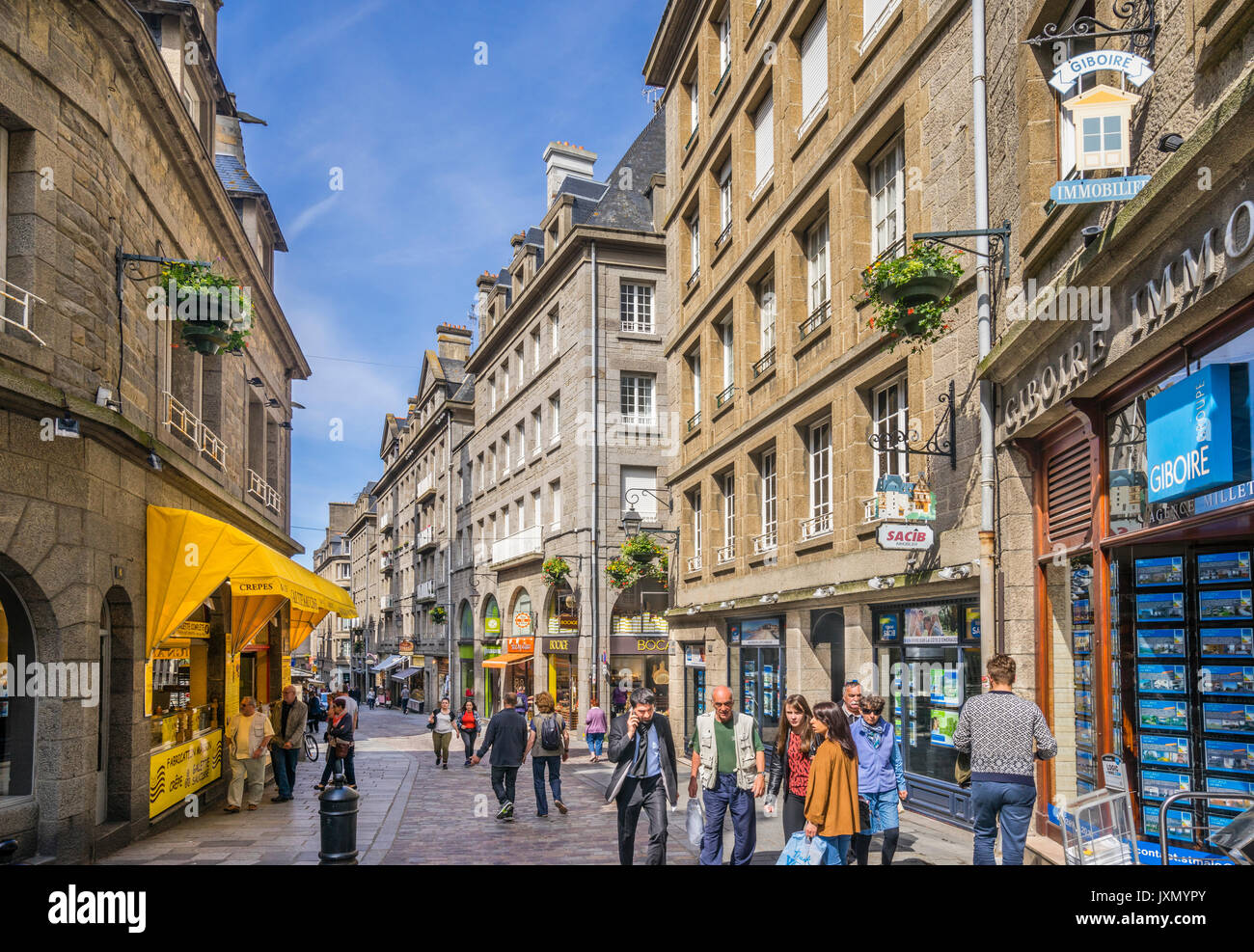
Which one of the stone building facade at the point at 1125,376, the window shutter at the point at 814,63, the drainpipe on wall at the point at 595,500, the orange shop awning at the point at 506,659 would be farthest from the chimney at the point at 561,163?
the stone building facade at the point at 1125,376

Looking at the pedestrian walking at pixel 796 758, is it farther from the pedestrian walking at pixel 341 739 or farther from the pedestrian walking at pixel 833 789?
the pedestrian walking at pixel 341 739

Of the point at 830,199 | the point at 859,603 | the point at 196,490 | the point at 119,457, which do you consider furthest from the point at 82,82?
the point at 859,603

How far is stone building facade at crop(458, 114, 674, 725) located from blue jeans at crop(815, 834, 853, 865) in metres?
20.2

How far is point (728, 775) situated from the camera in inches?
335

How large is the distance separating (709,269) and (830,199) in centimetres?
597

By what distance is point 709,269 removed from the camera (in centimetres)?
2036

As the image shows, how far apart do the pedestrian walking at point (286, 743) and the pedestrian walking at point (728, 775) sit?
29.6ft

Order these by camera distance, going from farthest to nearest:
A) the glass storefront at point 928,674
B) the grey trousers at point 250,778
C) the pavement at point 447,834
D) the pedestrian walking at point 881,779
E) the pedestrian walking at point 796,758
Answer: the grey trousers at point 250,778 < the glass storefront at point 928,674 < the pavement at point 447,834 < the pedestrian walking at point 881,779 < the pedestrian walking at point 796,758

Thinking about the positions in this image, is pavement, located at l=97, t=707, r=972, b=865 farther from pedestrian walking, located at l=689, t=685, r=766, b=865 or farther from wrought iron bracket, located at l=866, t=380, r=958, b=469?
wrought iron bracket, located at l=866, t=380, r=958, b=469

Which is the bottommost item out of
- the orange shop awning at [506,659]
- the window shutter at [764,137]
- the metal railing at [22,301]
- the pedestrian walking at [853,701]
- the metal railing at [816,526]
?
the orange shop awning at [506,659]

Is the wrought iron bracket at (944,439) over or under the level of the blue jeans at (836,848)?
over

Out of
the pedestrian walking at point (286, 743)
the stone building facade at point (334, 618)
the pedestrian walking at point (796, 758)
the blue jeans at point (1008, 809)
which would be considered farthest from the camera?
the stone building facade at point (334, 618)

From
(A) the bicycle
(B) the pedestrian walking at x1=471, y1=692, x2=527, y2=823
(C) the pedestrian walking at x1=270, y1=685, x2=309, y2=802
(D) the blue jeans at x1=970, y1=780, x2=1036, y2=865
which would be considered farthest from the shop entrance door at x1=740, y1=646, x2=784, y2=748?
(A) the bicycle

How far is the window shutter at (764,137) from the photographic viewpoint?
17.5m
